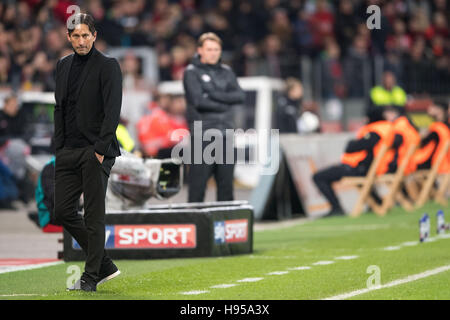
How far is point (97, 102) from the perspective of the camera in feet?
33.7

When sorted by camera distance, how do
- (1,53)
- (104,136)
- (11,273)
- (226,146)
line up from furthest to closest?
(1,53) < (226,146) < (11,273) < (104,136)

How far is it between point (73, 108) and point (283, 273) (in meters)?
2.70

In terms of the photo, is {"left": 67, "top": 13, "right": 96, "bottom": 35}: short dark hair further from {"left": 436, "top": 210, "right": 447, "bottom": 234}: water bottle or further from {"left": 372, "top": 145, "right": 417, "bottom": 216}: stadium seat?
{"left": 372, "top": 145, "right": 417, "bottom": 216}: stadium seat

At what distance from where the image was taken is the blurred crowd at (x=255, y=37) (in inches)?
1035

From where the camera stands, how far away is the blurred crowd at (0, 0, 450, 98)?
1035 inches

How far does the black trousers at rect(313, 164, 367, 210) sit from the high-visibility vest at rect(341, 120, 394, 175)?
0.12 metres

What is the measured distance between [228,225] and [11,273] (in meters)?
2.49

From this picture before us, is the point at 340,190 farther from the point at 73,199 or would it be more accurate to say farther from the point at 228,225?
the point at 73,199

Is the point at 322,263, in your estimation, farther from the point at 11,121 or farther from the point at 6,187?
the point at 11,121

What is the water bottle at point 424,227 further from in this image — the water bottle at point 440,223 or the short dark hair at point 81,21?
the short dark hair at point 81,21

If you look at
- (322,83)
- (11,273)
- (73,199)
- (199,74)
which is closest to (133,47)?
(322,83)

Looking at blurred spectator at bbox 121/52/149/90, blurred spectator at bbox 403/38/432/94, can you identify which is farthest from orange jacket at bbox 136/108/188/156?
blurred spectator at bbox 403/38/432/94

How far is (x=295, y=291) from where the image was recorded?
10297 millimetres

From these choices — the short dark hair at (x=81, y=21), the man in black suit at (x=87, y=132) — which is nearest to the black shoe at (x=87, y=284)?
the man in black suit at (x=87, y=132)
